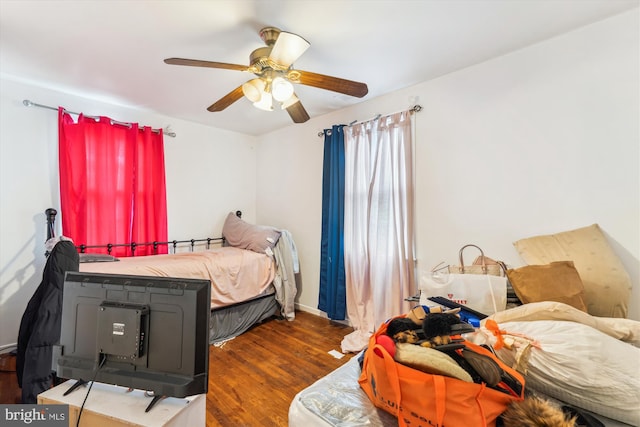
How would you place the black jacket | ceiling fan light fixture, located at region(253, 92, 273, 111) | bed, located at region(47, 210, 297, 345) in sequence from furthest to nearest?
bed, located at region(47, 210, 297, 345) → ceiling fan light fixture, located at region(253, 92, 273, 111) → the black jacket

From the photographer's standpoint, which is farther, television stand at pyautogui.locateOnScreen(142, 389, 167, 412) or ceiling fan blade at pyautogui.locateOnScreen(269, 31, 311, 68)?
ceiling fan blade at pyautogui.locateOnScreen(269, 31, 311, 68)

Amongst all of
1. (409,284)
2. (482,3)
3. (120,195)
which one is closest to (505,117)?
(482,3)

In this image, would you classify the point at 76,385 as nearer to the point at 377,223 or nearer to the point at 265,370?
the point at 265,370

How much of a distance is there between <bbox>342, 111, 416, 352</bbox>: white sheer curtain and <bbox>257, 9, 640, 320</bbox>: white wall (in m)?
0.14

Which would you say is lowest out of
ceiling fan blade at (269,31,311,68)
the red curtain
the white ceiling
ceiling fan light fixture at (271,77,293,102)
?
the red curtain

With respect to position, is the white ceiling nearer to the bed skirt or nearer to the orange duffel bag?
the orange duffel bag

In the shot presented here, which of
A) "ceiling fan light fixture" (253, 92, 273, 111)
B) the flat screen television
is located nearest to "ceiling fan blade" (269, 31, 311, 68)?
"ceiling fan light fixture" (253, 92, 273, 111)

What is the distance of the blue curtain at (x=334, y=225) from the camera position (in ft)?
9.92

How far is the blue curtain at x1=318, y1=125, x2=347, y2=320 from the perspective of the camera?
302 centimetres

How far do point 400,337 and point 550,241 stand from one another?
1508 millimetres

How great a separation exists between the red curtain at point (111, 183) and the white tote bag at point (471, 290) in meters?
2.93

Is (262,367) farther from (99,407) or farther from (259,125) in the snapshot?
(259,125)

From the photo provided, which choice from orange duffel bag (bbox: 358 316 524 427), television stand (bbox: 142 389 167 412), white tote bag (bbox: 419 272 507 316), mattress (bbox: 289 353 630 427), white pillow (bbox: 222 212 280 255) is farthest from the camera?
white pillow (bbox: 222 212 280 255)

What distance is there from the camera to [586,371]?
2.86 ft
